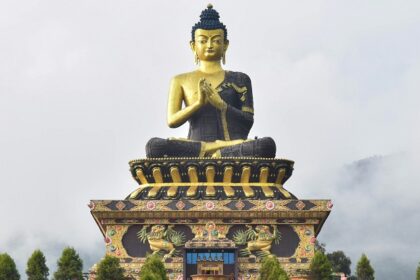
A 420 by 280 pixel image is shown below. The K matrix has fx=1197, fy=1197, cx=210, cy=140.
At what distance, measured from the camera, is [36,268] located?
21.1 m

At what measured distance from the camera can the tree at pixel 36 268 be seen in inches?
829

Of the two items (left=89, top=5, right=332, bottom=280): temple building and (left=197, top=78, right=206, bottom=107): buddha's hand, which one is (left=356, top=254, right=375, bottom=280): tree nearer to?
(left=89, top=5, right=332, bottom=280): temple building

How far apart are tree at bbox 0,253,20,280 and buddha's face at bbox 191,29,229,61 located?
7059mm

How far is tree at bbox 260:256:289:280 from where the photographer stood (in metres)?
20.3

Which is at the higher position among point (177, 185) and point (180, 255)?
point (177, 185)

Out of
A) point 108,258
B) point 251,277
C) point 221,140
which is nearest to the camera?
point 108,258

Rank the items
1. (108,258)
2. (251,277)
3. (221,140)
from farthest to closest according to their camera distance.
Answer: (221,140) → (251,277) → (108,258)

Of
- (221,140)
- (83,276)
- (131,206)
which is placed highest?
(221,140)

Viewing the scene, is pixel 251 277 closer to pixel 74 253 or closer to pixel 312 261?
pixel 312 261

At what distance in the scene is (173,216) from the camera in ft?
76.2

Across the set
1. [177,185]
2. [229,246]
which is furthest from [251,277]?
[177,185]

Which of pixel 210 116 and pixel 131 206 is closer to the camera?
pixel 131 206

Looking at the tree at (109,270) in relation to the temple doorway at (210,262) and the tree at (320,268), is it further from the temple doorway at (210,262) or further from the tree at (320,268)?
the tree at (320,268)

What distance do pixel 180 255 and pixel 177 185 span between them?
1674 mm
